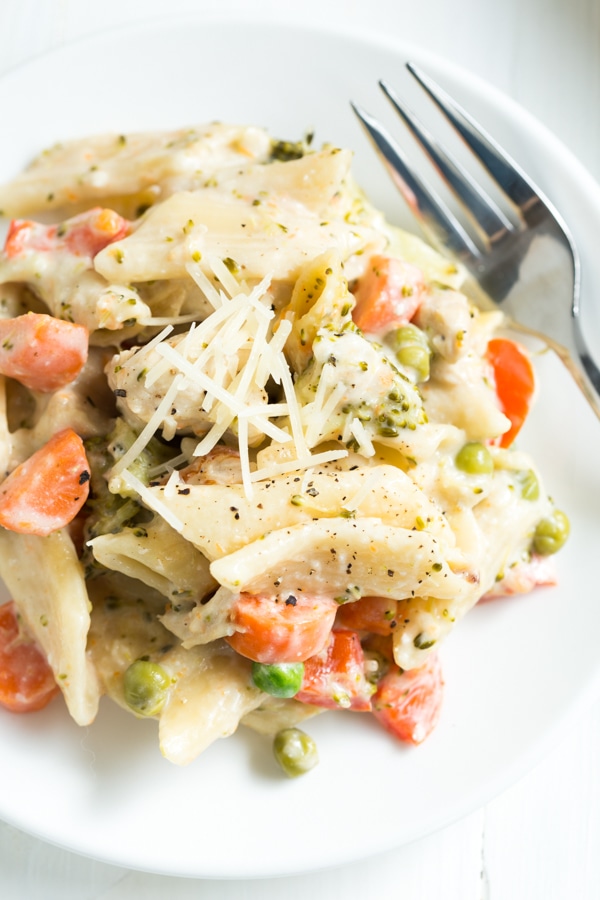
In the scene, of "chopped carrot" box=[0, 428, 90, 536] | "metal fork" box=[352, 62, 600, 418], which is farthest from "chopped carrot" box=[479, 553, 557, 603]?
"chopped carrot" box=[0, 428, 90, 536]

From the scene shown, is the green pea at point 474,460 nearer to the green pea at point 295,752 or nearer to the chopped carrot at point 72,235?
the green pea at point 295,752

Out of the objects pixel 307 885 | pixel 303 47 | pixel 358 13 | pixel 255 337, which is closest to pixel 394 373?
pixel 255 337

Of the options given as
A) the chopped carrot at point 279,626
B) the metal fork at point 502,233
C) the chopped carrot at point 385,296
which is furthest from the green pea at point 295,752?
the metal fork at point 502,233

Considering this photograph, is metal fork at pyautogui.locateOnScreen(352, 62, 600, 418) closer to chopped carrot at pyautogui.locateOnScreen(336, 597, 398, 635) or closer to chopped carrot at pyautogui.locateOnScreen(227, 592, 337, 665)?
chopped carrot at pyautogui.locateOnScreen(336, 597, 398, 635)

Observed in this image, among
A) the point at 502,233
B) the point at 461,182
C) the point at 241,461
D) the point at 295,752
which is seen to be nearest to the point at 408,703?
the point at 295,752

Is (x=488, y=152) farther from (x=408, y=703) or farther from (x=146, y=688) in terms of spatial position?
(x=146, y=688)
